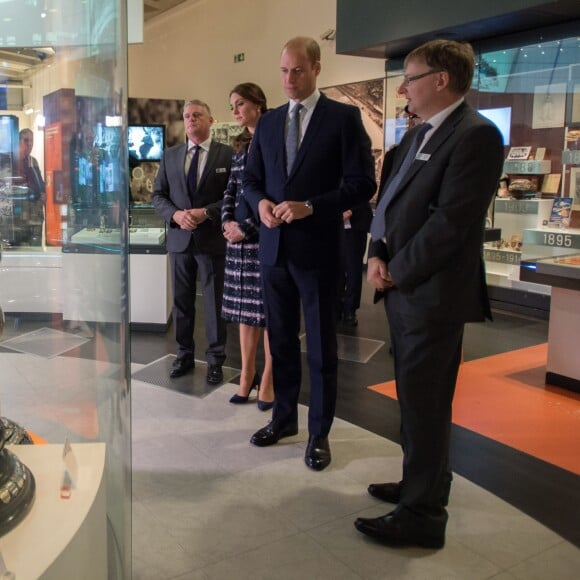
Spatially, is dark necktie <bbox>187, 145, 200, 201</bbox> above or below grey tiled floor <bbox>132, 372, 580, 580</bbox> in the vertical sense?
above

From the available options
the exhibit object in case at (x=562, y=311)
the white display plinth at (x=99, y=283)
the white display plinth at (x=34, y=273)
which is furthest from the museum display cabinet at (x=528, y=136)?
the white display plinth at (x=99, y=283)

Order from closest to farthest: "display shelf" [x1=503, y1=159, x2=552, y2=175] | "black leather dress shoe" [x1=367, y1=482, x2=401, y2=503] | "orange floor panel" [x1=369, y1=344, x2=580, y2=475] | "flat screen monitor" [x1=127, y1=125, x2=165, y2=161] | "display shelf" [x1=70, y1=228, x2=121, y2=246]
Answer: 1. "display shelf" [x1=70, y1=228, x2=121, y2=246]
2. "black leather dress shoe" [x1=367, y1=482, x2=401, y2=503]
3. "orange floor panel" [x1=369, y1=344, x2=580, y2=475]
4. "display shelf" [x1=503, y1=159, x2=552, y2=175]
5. "flat screen monitor" [x1=127, y1=125, x2=165, y2=161]

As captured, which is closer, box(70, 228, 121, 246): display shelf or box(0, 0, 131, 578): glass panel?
box(0, 0, 131, 578): glass panel

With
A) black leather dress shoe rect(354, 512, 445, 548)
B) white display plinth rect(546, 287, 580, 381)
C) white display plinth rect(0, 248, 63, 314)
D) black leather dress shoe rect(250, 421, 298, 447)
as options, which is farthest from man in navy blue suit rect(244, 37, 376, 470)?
white display plinth rect(546, 287, 580, 381)

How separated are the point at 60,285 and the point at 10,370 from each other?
4.65ft

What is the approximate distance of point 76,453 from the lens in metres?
1.35

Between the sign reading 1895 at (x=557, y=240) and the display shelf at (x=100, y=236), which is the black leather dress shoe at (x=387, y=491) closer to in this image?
the display shelf at (x=100, y=236)

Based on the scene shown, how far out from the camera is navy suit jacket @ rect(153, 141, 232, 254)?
13.0 ft

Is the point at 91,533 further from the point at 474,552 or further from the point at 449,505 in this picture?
the point at 449,505

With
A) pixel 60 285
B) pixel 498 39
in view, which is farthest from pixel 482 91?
pixel 60 285

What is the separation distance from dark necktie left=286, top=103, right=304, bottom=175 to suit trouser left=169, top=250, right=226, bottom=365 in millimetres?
1310

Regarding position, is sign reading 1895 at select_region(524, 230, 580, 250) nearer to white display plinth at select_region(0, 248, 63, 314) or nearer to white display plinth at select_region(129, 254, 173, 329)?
white display plinth at select_region(129, 254, 173, 329)

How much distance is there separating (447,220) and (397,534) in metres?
1.04

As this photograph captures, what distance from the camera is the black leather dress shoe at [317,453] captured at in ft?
9.29
